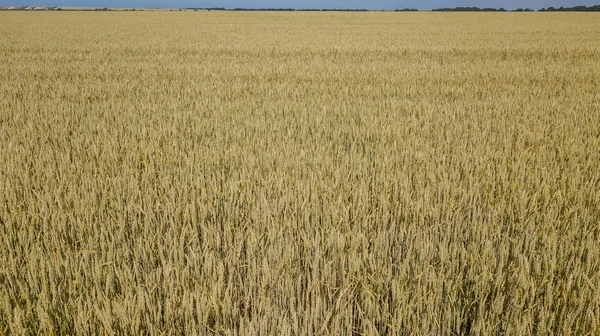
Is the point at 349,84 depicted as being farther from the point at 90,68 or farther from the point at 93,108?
the point at 90,68

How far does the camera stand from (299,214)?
2008mm

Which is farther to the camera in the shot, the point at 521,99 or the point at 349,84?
the point at 349,84

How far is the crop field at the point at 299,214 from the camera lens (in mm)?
1267

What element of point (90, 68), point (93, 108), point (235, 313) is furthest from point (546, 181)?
point (90, 68)

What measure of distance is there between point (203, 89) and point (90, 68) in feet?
12.7

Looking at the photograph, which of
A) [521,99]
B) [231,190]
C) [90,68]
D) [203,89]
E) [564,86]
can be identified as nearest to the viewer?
[231,190]

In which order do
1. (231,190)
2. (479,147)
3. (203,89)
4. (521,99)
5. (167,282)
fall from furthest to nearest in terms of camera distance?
(203,89), (521,99), (479,147), (231,190), (167,282)

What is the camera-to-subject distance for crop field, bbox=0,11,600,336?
1.27m

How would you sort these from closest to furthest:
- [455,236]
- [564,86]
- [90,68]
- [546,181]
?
1. [455,236]
2. [546,181]
3. [564,86]
4. [90,68]

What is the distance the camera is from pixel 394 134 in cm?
362

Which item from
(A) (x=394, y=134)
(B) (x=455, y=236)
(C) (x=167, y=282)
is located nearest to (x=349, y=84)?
(A) (x=394, y=134)

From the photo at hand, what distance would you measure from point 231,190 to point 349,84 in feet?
16.5

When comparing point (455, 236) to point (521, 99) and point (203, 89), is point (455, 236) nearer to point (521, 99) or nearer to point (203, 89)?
point (521, 99)

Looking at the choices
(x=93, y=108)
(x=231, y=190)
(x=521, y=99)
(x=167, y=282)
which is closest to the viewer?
(x=167, y=282)
